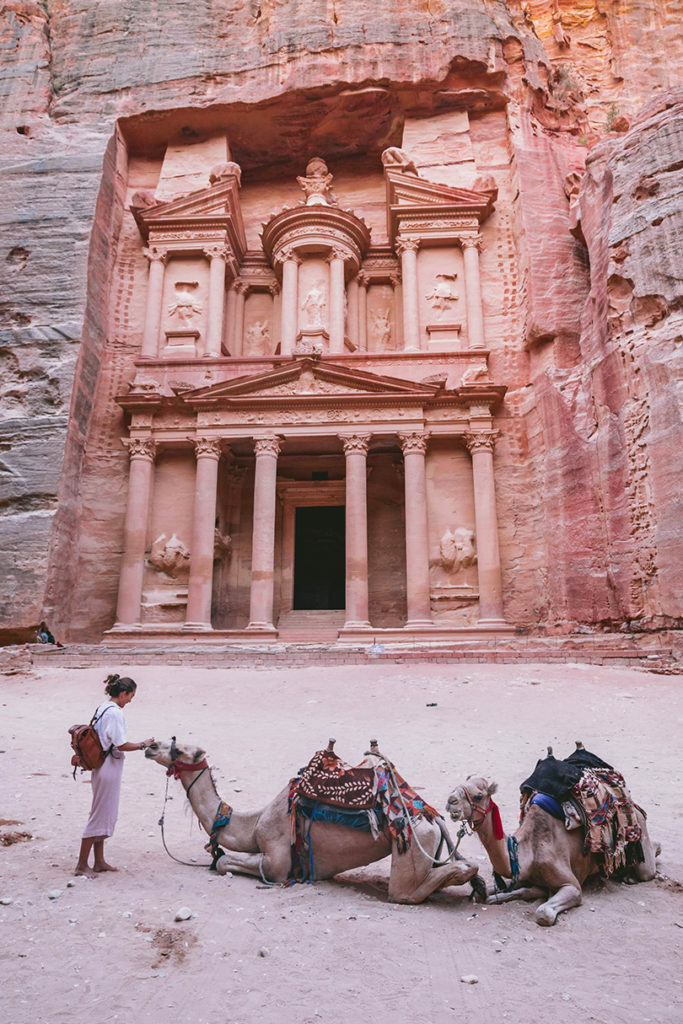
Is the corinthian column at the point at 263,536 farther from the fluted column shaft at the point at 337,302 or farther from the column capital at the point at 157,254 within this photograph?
the column capital at the point at 157,254

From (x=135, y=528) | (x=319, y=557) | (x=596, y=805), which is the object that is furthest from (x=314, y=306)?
(x=596, y=805)

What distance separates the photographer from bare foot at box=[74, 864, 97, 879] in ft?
15.6

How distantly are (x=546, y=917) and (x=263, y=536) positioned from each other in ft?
50.8

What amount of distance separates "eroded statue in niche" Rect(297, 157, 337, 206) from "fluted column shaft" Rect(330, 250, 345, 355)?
7.32 feet

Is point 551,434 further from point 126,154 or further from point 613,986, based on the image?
point 126,154

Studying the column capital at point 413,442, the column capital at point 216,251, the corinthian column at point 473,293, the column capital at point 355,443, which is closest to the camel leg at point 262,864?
the column capital at point 355,443

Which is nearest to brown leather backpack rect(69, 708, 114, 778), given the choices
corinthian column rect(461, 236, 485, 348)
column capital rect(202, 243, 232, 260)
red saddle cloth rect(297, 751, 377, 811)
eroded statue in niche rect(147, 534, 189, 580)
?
red saddle cloth rect(297, 751, 377, 811)

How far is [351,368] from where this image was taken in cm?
2030

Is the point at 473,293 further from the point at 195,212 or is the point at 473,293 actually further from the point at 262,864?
the point at 262,864

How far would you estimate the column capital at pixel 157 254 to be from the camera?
2355cm

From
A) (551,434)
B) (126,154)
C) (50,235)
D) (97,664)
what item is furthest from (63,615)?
(126,154)

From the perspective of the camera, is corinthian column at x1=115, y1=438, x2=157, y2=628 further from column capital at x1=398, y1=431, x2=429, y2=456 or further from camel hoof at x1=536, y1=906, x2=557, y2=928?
camel hoof at x1=536, y1=906, x2=557, y2=928

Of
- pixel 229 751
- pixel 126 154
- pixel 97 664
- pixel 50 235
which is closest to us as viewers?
pixel 229 751

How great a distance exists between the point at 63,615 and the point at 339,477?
928cm
